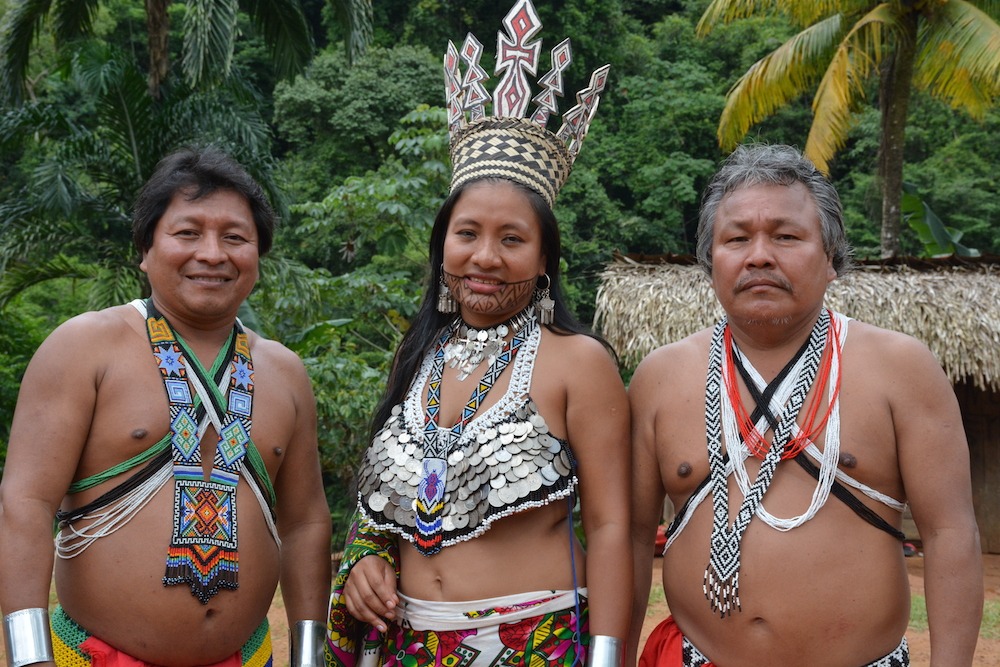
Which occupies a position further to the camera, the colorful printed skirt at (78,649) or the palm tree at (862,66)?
the palm tree at (862,66)

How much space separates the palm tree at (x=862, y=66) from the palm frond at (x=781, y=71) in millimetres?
14

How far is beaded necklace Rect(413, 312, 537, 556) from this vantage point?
2938 millimetres

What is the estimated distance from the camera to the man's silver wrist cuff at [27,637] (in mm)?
2580

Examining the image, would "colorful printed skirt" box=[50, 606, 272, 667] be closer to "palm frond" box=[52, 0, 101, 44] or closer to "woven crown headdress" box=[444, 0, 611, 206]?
"woven crown headdress" box=[444, 0, 611, 206]

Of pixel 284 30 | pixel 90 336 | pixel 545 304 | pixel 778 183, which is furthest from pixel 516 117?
pixel 284 30

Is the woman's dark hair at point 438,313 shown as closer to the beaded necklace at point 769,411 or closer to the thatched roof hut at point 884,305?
the beaded necklace at point 769,411

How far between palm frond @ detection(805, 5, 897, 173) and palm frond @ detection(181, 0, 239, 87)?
7.59 metres

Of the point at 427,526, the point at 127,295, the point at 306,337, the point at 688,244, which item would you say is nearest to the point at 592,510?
the point at 427,526

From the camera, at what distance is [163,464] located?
2.82 meters

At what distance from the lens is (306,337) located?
990 centimetres

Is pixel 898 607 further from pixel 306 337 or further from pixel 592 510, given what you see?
pixel 306 337

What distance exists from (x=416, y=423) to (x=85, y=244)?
8.85m

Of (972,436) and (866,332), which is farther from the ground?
(866,332)

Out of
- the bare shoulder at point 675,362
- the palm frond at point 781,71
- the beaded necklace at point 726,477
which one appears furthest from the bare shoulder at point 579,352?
the palm frond at point 781,71
